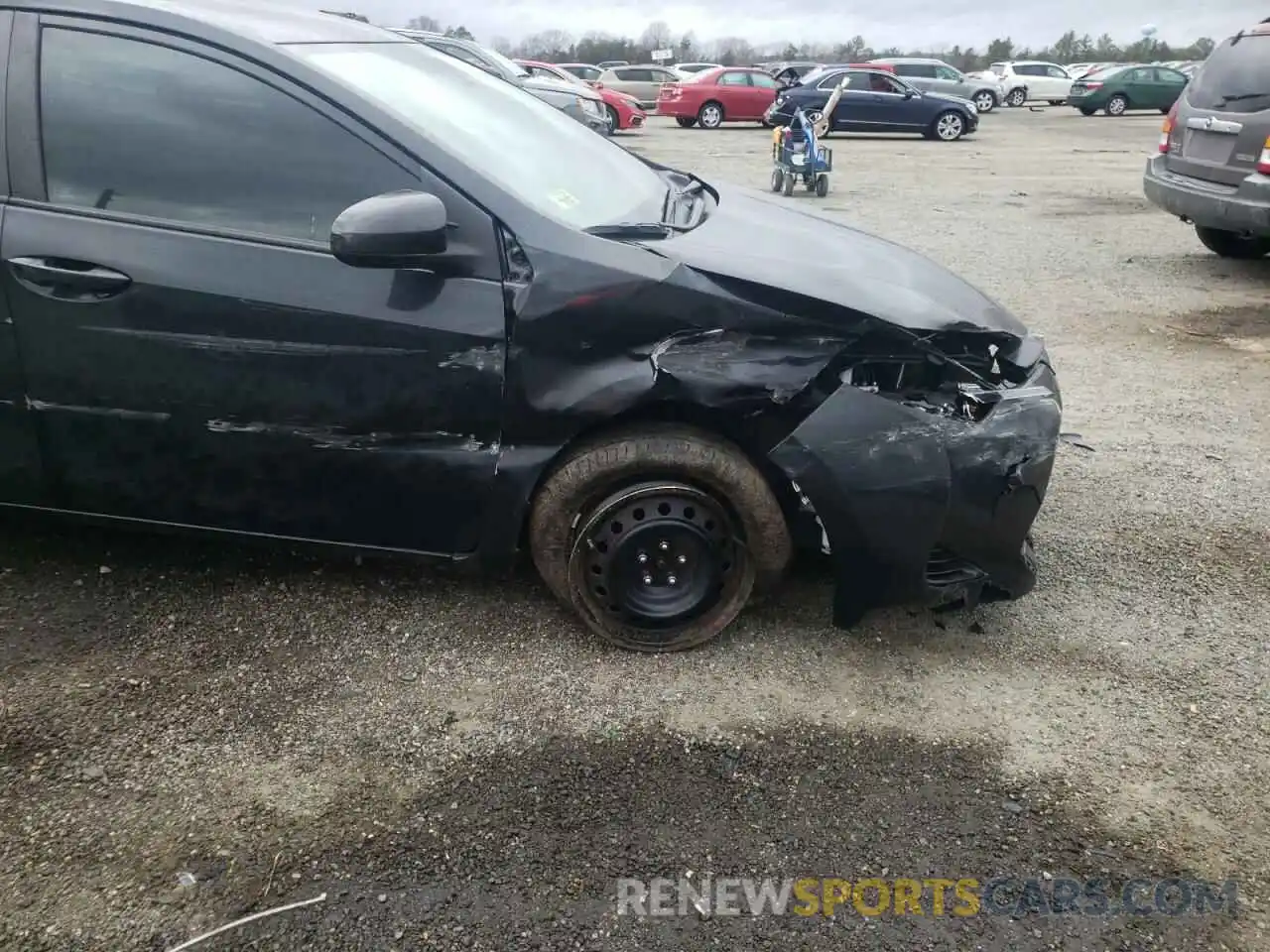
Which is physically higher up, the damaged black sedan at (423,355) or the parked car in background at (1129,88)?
the parked car in background at (1129,88)

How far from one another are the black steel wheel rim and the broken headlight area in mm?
570

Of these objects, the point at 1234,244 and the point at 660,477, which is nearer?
the point at 660,477

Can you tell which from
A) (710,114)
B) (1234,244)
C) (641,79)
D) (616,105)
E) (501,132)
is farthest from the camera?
(641,79)

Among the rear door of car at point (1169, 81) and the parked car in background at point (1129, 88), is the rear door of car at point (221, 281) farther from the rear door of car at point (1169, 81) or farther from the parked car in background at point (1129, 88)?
the rear door of car at point (1169, 81)

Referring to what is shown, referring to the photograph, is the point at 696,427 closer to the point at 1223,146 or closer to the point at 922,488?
the point at 922,488

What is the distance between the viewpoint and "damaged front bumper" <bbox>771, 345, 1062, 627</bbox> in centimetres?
263

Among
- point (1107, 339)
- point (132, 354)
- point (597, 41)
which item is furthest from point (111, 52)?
point (597, 41)

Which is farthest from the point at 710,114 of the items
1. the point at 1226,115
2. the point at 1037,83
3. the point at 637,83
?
the point at 1226,115

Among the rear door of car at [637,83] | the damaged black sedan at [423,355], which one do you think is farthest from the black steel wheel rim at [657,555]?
the rear door of car at [637,83]

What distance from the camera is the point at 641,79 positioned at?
105ft

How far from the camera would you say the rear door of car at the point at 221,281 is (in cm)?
262

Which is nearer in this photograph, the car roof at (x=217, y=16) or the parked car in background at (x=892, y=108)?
the car roof at (x=217, y=16)

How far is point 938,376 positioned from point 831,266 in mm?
464

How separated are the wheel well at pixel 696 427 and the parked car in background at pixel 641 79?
28.8m
